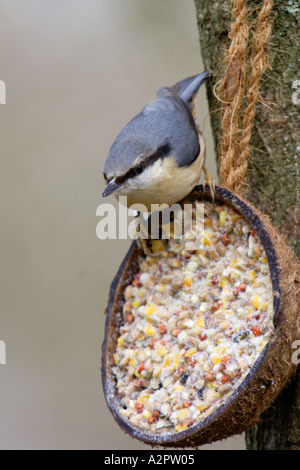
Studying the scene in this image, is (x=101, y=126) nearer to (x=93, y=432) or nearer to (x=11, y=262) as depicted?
(x=11, y=262)

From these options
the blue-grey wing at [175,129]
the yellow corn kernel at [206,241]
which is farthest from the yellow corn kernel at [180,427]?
the blue-grey wing at [175,129]

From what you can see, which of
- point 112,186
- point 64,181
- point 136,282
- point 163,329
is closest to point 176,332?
point 163,329

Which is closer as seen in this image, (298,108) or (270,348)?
(270,348)

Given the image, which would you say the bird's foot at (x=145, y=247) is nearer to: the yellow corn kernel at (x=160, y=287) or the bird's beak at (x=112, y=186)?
the yellow corn kernel at (x=160, y=287)

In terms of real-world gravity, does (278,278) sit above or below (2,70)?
below

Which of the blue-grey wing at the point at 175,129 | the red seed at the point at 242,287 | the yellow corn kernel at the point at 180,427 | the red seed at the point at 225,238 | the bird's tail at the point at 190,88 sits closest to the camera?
the yellow corn kernel at the point at 180,427

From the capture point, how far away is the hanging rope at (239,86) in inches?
74.6

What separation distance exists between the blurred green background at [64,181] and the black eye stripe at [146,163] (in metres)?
2.27

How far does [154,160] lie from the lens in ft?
6.73

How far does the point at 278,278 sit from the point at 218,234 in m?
0.36

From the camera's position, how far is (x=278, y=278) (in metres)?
1.69

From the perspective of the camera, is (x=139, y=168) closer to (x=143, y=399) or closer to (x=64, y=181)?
(x=143, y=399)

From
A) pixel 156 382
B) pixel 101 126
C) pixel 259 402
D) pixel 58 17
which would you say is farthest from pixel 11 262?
pixel 259 402

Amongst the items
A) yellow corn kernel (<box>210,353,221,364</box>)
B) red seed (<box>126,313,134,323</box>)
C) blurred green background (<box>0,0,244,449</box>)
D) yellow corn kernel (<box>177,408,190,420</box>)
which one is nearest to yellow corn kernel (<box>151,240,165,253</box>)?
red seed (<box>126,313,134,323</box>)
